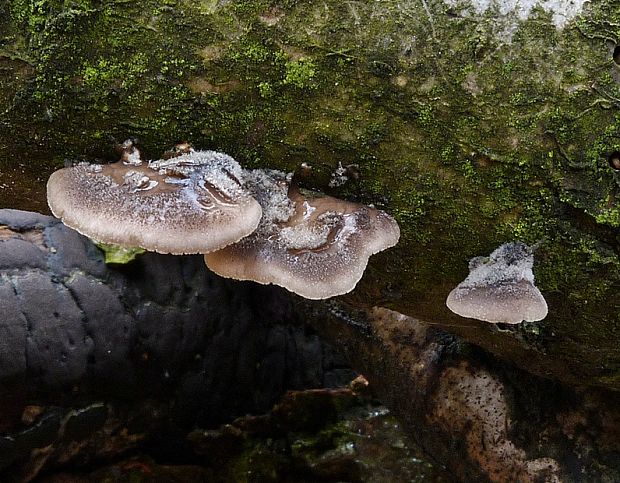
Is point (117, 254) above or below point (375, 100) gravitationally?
below

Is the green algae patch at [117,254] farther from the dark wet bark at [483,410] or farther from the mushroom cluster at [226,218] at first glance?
the mushroom cluster at [226,218]

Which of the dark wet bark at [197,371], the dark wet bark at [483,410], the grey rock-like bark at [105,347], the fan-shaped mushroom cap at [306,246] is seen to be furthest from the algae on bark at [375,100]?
the grey rock-like bark at [105,347]

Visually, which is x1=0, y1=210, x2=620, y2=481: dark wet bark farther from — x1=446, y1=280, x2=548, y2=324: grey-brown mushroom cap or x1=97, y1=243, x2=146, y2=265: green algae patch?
x1=446, y1=280, x2=548, y2=324: grey-brown mushroom cap

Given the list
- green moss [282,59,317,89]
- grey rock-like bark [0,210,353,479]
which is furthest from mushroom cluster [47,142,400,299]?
grey rock-like bark [0,210,353,479]

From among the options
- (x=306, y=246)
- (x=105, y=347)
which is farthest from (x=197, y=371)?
(x=306, y=246)

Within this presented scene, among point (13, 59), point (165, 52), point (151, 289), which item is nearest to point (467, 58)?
point (165, 52)

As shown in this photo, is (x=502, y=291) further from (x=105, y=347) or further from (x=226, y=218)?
(x=105, y=347)
